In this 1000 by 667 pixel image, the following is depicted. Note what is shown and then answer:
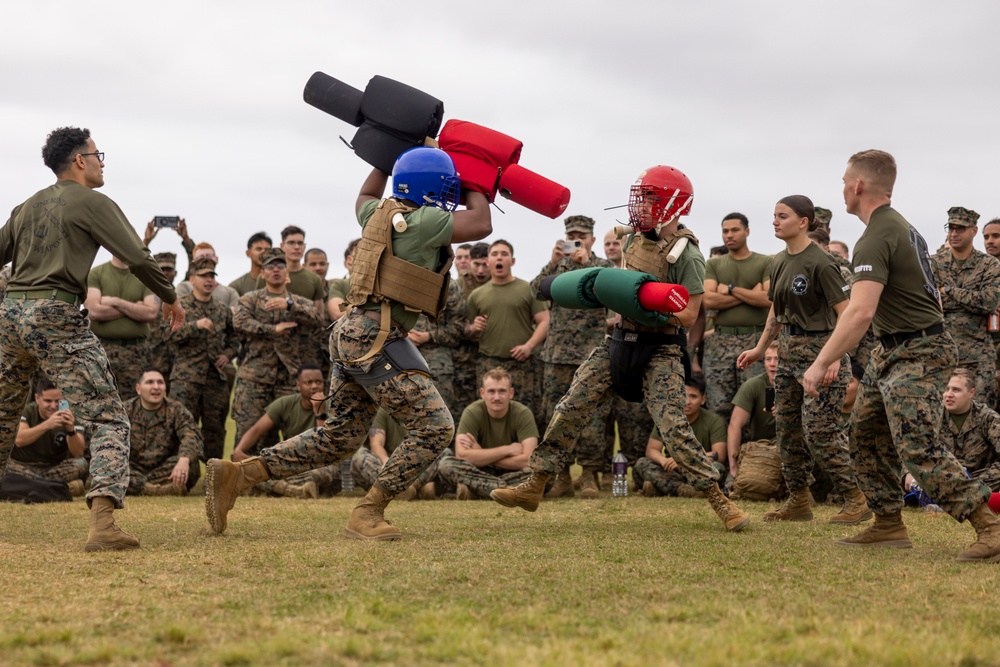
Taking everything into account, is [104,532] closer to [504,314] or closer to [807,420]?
[807,420]

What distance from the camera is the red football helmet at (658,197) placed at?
743 centimetres

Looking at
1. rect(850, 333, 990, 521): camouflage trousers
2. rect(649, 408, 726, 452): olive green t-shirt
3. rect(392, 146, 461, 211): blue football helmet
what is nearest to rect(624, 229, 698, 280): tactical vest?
rect(392, 146, 461, 211): blue football helmet

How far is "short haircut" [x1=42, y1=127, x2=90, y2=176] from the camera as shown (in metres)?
6.70

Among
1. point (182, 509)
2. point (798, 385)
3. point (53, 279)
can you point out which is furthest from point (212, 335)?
point (798, 385)

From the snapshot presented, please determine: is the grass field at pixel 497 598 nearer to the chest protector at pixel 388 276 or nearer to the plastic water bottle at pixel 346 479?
the chest protector at pixel 388 276

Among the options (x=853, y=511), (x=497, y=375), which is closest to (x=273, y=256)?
(x=497, y=375)

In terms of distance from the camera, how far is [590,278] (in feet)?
24.2

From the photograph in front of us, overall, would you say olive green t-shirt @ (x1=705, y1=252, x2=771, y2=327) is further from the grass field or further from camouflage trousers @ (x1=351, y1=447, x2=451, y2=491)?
the grass field

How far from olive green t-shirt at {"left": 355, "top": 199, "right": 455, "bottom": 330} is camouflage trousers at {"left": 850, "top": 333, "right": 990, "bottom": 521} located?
2770 millimetres

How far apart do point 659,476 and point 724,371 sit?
53.1 inches

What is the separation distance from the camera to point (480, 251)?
42.0ft

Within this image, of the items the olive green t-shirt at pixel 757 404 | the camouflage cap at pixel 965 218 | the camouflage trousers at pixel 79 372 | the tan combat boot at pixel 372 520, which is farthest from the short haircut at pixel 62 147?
the camouflage cap at pixel 965 218

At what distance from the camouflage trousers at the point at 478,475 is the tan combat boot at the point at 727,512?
11.2ft

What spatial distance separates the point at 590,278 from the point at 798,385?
2027 millimetres
